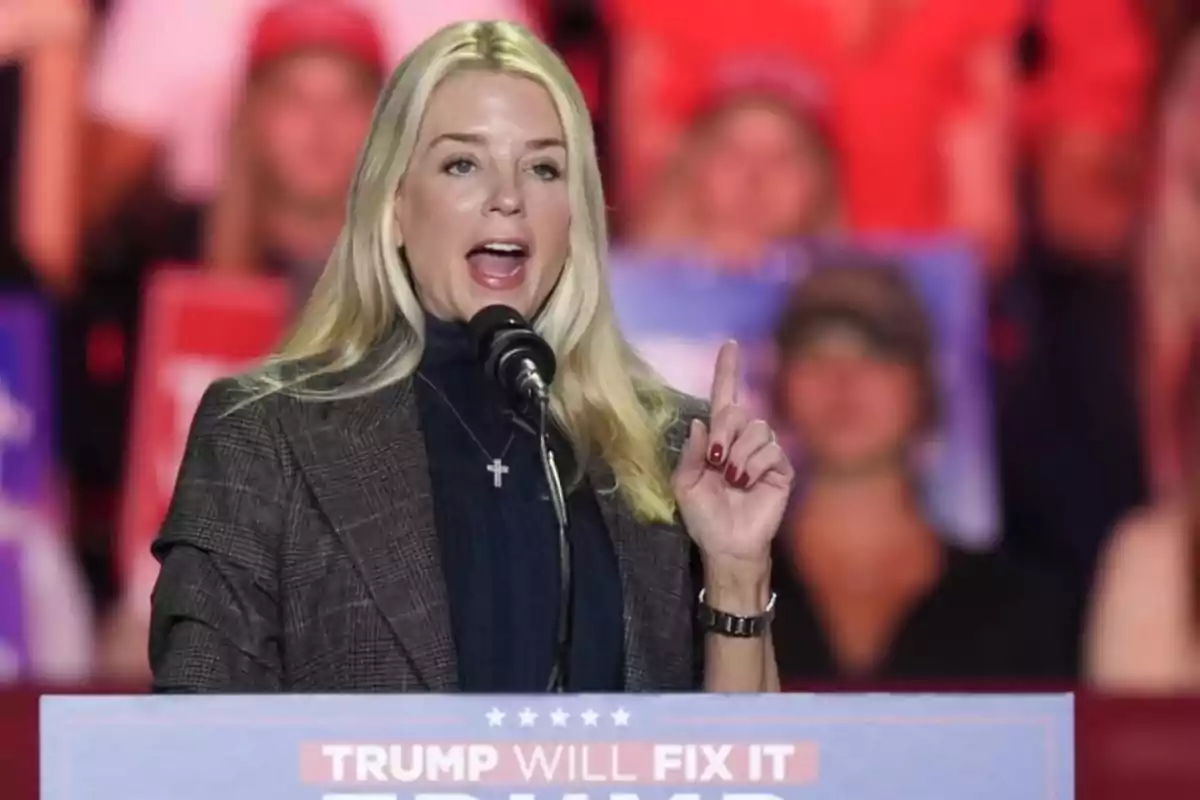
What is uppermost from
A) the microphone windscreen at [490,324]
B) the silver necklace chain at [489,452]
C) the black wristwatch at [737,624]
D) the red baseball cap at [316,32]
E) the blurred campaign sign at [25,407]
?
the red baseball cap at [316,32]

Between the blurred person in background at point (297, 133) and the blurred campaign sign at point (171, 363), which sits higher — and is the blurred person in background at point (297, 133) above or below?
above

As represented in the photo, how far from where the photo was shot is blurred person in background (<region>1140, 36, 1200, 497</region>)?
428 centimetres

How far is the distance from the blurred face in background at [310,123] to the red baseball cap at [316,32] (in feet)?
0.06

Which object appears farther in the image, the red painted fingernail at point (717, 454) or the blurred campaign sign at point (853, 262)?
the blurred campaign sign at point (853, 262)

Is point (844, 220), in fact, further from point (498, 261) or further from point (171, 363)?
point (498, 261)

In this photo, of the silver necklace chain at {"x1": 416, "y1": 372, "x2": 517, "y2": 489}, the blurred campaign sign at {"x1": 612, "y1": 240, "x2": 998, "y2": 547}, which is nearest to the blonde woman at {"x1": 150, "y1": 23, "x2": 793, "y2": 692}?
the silver necklace chain at {"x1": 416, "y1": 372, "x2": 517, "y2": 489}

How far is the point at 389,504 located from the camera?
203 cm

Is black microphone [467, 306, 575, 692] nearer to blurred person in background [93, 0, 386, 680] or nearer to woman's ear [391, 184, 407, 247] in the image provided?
woman's ear [391, 184, 407, 247]

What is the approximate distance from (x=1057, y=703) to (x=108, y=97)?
9.95ft

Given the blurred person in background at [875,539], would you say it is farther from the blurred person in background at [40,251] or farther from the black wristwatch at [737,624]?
the black wristwatch at [737,624]

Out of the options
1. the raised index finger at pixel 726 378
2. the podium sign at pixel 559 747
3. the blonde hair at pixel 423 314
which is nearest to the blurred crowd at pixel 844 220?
the blonde hair at pixel 423 314

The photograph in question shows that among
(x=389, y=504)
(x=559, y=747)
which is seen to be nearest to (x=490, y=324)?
(x=389, y=504)

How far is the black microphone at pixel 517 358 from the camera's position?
1888 millimetres

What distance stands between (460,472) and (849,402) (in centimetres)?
222
